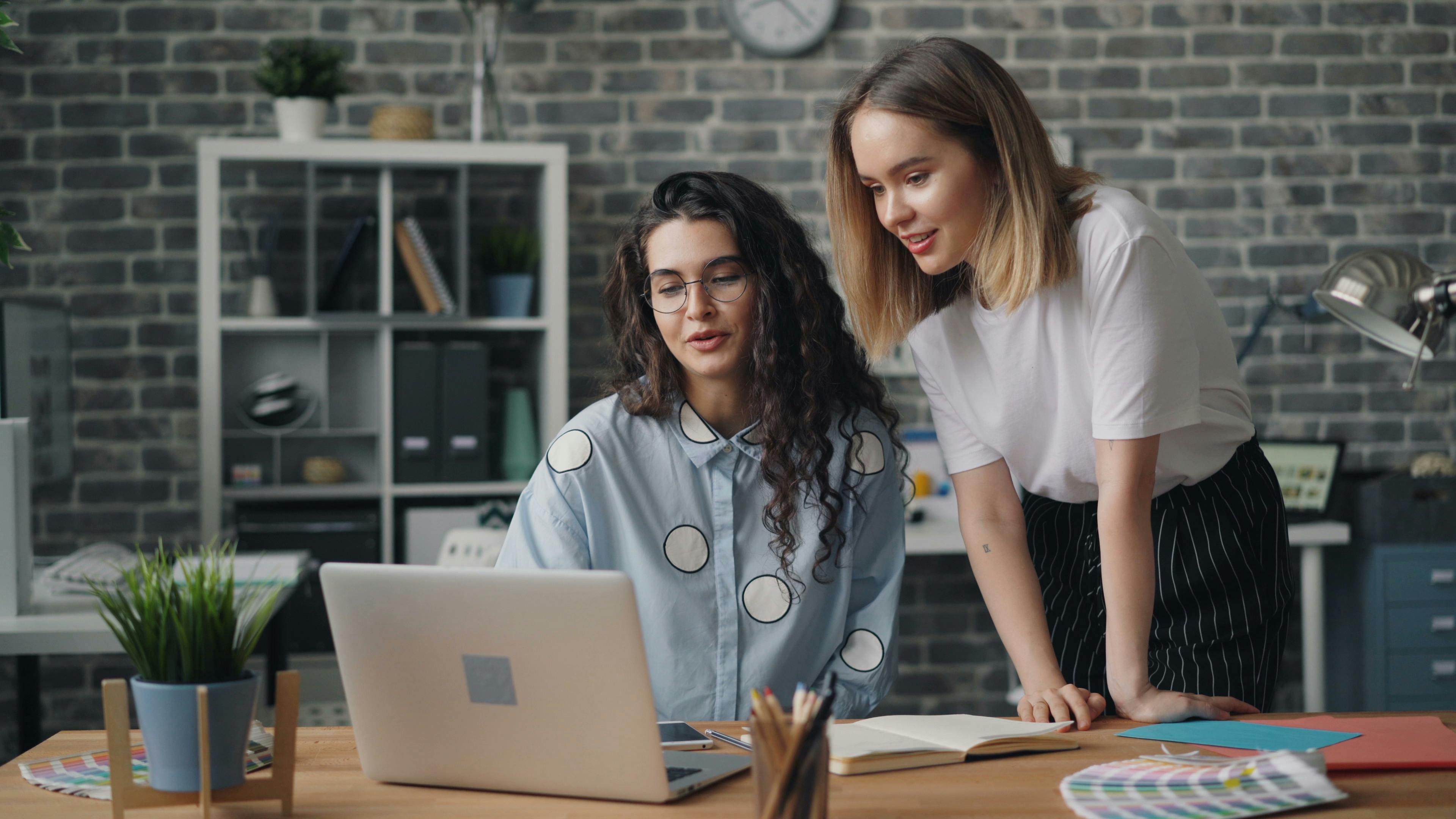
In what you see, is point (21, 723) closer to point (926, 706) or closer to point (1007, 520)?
point (1007, 520)

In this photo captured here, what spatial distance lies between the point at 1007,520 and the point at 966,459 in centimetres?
10

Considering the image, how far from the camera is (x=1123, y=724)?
1.30 metres

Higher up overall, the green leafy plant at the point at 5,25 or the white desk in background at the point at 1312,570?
the green leafy plant at the point at 5,25

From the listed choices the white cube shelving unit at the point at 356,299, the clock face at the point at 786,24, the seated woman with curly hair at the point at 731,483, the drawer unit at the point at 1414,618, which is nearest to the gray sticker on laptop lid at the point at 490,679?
the seated woman with curly hair at the point at 731,483

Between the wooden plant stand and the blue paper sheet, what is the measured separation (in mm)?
858

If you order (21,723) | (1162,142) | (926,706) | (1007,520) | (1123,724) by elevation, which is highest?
(1162,142)

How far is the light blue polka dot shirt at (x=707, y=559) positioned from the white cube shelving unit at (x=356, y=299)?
1588mm

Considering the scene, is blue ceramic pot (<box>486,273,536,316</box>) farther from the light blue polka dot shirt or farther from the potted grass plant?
the potted grass plant

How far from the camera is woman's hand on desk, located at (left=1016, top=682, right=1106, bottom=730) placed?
1.30 meters

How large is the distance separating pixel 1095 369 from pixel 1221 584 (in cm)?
40

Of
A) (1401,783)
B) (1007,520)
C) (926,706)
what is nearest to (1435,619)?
(926,706)

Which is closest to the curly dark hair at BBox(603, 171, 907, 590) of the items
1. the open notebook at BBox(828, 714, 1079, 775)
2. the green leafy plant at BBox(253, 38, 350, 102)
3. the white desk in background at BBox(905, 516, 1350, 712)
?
the open notebook at BBox(828, 714, 1079, 775)

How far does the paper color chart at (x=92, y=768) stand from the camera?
1084 mm

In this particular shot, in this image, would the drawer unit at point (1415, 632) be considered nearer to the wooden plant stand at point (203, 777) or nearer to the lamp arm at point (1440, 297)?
the lamp arm at point (1440, 297)
